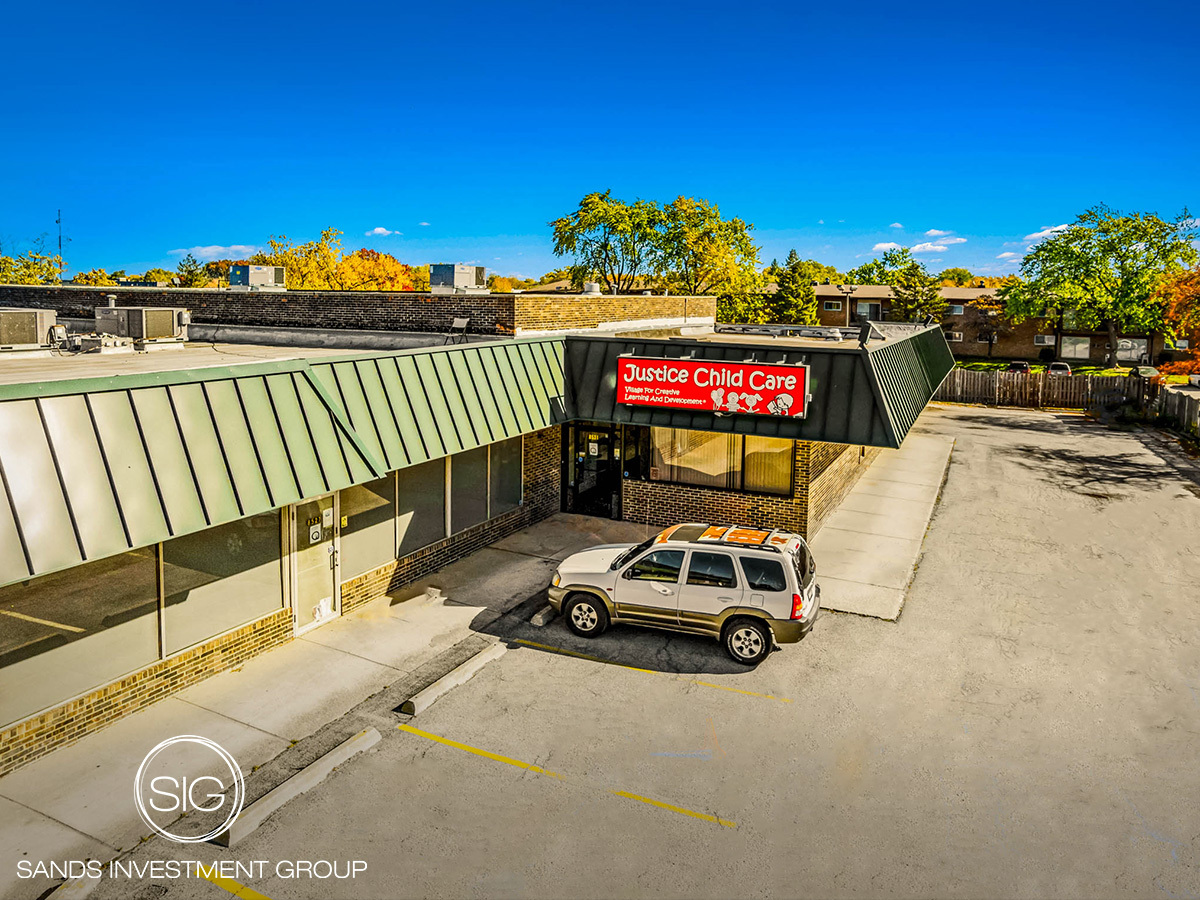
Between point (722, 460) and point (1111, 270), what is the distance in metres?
53.6

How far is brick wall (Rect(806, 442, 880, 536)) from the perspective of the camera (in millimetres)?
18969

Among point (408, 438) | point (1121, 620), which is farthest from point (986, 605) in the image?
point (408, 438)

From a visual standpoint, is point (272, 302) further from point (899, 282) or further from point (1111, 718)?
point (899, 282)

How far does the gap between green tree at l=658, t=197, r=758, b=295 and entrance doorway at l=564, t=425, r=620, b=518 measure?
166 ft

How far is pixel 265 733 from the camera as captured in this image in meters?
10.5

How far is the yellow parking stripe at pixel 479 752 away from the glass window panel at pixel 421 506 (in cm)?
561

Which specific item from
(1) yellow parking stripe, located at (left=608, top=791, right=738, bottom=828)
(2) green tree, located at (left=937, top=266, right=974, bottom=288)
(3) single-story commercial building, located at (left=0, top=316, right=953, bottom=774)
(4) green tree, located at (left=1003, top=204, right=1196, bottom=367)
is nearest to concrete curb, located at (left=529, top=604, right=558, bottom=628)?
(3) single-story commercial building, located at (left=0, top=316, right=953, bottom=774)

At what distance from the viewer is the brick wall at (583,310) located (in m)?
20.8

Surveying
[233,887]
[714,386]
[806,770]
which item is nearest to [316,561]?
[233,887]

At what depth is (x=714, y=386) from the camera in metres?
17.4

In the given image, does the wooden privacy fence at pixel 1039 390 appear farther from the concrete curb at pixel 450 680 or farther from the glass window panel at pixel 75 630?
the glass window panel at pixel 75 630

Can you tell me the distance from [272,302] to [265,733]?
17340mm

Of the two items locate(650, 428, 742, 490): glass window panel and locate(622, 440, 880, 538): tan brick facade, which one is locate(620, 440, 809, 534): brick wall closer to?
locate(622, 440, 880, 538): tan brick facade

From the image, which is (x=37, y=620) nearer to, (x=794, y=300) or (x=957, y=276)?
(x=794, y=300)
